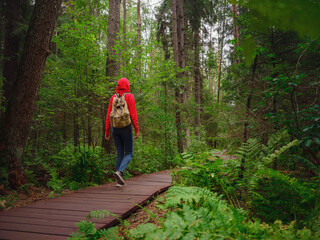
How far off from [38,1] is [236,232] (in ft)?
18.4

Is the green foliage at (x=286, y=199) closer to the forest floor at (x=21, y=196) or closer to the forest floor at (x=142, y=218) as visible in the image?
the forest floor at (x=142, y=218)

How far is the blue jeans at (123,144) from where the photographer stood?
4609 millimetres

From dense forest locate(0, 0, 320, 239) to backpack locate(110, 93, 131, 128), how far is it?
3.84ft

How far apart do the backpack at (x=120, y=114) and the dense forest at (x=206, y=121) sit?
117 cm

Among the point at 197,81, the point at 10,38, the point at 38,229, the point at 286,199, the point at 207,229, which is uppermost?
the point at 10,38

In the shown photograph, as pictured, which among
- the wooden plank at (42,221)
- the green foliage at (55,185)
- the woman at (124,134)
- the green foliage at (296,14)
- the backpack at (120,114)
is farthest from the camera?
the woman at (124,134)

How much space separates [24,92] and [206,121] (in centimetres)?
479

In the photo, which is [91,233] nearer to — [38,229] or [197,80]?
[38,229]

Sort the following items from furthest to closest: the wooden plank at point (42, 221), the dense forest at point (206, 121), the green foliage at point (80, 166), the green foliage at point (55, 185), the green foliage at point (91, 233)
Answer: the green foliage at point (80, 166) → the green foliage at point (55, 185) → the wooden plank at point (42, 221) → the green foliage at point (91, 233) → the dense forest at point (206, 121)

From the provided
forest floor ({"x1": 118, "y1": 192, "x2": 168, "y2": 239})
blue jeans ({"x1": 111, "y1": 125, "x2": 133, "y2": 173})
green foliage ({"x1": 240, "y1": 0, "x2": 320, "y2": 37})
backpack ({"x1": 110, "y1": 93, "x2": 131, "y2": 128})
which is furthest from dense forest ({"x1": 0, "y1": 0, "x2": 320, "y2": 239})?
backpack ({"x1": 110, "y1": 93, "x2": 131, "y2": 128})

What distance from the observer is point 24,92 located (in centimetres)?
416

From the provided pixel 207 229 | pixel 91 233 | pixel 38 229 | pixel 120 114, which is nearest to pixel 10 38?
pixel 120 114

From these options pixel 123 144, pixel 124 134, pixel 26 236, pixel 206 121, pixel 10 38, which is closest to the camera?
pixel 26 236

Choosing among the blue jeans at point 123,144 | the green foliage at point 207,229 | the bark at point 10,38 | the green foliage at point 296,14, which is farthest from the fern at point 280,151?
the bark at point 10,38
